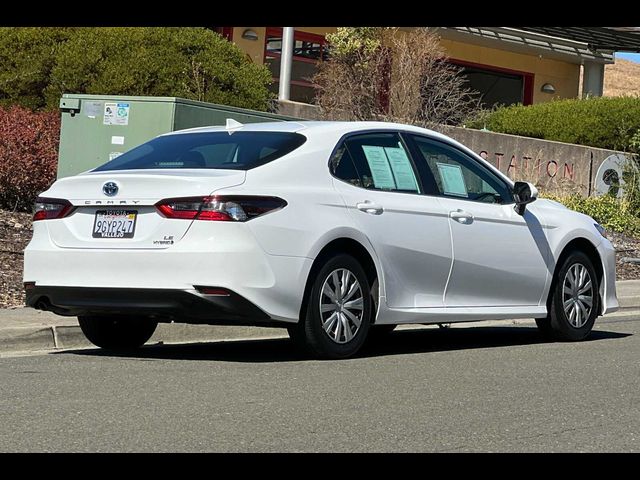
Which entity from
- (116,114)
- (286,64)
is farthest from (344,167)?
(286,64)

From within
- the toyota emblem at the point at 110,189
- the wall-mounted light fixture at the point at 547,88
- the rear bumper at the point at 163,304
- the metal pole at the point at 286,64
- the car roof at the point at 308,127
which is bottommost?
the rear bumper at the point at 163,304

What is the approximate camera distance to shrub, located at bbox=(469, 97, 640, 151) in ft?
86.3

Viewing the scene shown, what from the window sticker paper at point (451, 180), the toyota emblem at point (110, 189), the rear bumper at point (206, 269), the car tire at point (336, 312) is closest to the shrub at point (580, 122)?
the window sticker paper at point (451, 180)

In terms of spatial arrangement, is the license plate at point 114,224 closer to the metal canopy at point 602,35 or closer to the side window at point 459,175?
the side window at point 459,175

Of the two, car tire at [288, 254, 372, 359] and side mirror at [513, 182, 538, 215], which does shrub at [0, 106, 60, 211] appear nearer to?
side mirror at [513, 182, 538, 215]

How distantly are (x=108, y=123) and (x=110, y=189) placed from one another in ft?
20.6

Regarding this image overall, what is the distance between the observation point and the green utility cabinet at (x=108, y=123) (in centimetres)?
1428

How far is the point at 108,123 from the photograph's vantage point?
1451cm

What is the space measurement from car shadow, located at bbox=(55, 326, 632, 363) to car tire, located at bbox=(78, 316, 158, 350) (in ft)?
0.32

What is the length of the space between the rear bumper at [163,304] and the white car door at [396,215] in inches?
40.9

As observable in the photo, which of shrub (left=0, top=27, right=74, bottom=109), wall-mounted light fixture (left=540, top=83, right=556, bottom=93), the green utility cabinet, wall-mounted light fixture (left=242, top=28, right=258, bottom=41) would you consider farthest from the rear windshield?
wall-mounted light fixture (left=540, top=83, right=556, bottom=93)

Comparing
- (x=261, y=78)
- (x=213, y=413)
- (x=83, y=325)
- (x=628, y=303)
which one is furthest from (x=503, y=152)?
(x=213, y=413)

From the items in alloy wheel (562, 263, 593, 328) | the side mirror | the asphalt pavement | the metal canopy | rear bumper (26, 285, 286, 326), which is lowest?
the asphalt pavement
